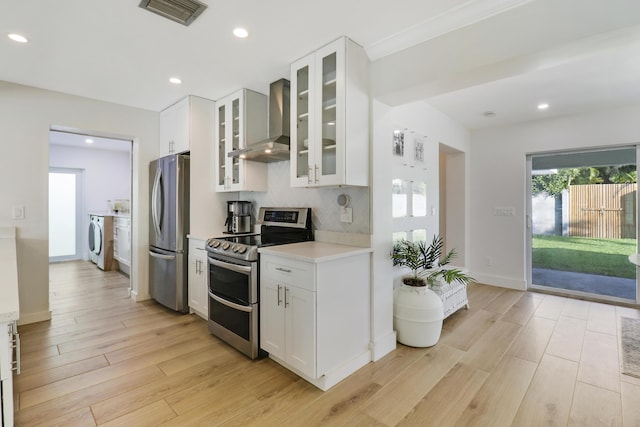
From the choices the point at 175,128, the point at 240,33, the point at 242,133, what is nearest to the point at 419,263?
the point at 242,133

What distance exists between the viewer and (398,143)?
120 inches

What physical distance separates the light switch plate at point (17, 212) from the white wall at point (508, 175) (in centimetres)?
581

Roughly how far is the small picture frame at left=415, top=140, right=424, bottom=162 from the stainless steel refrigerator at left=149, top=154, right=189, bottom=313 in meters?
2.61

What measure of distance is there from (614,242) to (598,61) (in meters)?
2.66

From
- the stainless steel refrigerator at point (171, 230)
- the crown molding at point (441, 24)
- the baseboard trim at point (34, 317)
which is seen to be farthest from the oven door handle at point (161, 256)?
the crown molding at point (441, 24)

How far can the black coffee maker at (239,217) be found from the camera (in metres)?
3.58

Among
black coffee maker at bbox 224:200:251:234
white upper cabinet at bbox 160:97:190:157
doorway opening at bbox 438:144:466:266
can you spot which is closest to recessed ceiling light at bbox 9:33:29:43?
white upper cabinet at bbox 160:97:190:157

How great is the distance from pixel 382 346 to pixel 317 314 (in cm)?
83

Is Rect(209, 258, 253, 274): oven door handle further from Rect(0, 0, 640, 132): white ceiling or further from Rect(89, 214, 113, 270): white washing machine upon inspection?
Rect(89, 214, 113, 270): white washing machine

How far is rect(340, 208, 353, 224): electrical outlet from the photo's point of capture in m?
2.59

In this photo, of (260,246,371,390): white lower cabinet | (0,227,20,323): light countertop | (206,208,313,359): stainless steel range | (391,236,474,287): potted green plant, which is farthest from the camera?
(391,236,474,287): potted green plant

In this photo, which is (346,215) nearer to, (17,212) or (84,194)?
(17,212)

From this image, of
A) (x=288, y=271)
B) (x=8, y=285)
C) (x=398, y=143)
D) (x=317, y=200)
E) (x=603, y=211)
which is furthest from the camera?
(x=603, y=211)

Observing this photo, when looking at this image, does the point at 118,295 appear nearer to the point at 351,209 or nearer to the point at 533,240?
the point at 351,209
